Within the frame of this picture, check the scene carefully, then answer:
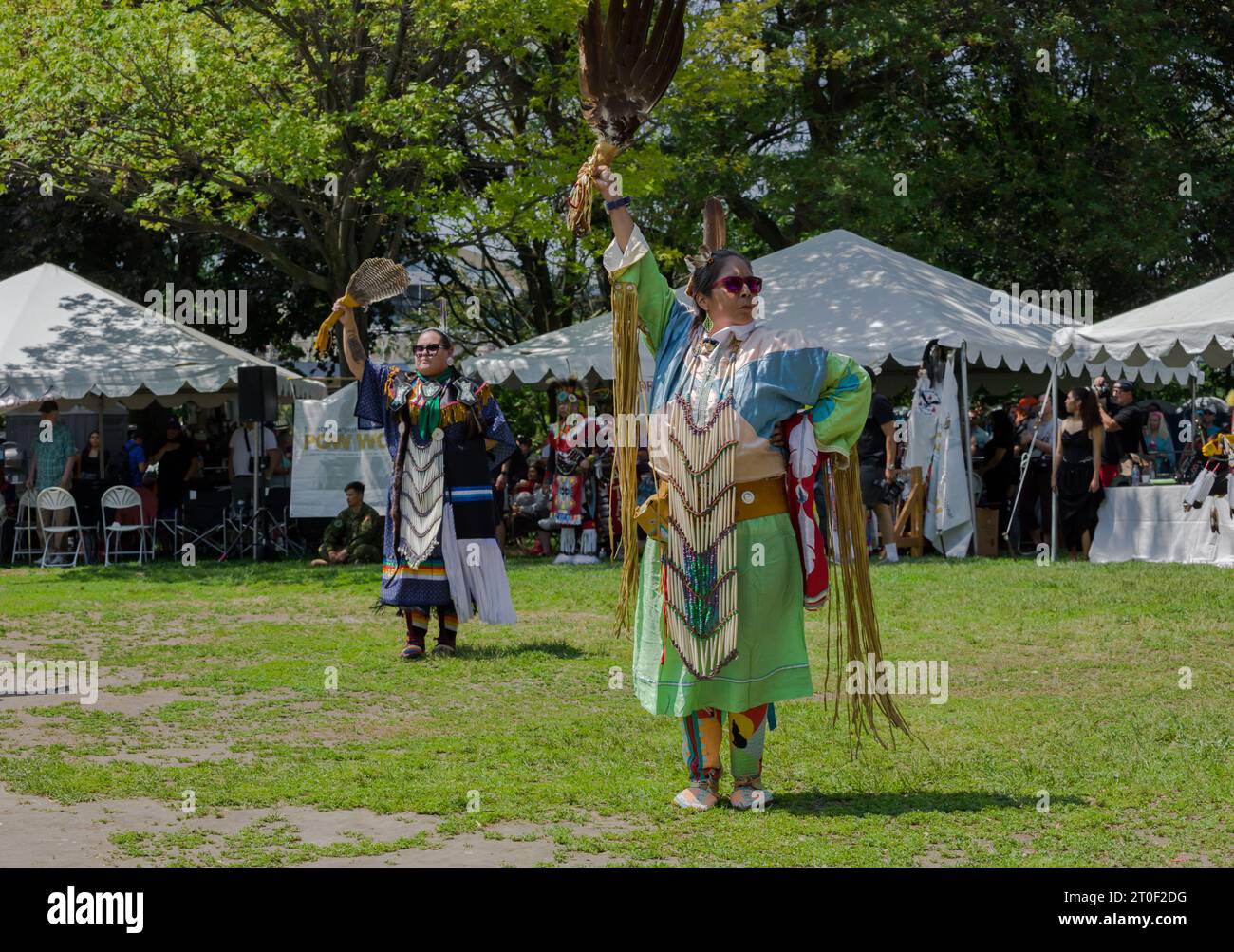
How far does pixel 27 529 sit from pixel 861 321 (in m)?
10.0

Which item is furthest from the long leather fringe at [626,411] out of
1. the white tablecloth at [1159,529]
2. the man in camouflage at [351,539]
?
the man in camouflage at [351,539]

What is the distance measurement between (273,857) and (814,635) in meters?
5.97

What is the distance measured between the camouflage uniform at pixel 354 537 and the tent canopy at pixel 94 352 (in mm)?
2566

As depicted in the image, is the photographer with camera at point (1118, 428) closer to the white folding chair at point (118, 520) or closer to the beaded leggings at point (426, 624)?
the beaded leggings at point (426, 624)

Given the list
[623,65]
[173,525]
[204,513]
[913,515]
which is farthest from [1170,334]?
[173,525]

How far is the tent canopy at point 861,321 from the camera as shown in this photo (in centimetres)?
1658

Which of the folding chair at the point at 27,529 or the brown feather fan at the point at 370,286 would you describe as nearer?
the brown feather fan at the point at 370,286

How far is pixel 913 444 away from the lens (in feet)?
52.6

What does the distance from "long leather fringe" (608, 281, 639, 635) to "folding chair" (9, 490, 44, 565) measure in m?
14.3

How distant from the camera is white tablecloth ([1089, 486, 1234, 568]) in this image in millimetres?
13922

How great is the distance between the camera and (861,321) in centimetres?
1714

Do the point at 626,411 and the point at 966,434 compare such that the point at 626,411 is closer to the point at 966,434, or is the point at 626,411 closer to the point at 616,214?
the point at 616,214

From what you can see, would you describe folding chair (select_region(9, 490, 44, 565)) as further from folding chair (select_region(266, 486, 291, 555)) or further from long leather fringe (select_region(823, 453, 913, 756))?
long leather fringe (select_region(823, 453, 913, 756))

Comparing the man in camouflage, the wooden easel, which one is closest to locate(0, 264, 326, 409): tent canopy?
the man in camouflage
